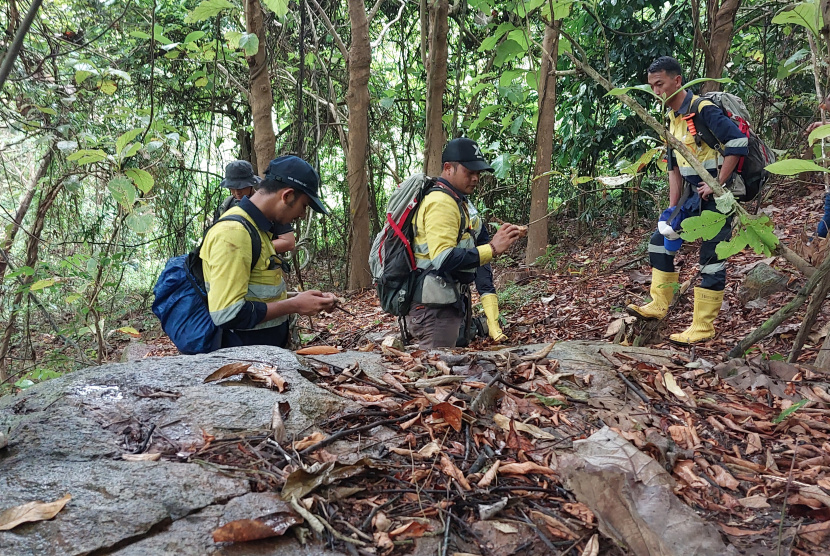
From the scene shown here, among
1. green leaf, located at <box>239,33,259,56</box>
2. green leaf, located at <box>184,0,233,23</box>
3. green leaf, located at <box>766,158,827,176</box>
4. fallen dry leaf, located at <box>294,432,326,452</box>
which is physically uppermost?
green leaf, located at <box>184,0,233,23</box>

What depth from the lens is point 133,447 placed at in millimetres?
1743

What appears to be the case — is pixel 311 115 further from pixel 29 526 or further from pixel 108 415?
pixel 29 526

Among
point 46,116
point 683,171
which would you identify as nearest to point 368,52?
point 46,116

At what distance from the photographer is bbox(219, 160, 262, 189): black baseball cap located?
5336 mm

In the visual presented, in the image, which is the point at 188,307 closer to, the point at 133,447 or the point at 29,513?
the point at 133,447

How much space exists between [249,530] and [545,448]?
1.10m

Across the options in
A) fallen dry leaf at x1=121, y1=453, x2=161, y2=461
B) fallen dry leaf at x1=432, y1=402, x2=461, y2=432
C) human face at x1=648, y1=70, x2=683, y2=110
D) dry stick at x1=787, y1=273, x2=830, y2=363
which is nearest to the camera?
fallen dry leaf at x1=121, y1=453, x2=161, y2=461

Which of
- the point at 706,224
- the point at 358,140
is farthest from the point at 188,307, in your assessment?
the point at 358,140

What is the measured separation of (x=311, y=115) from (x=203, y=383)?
→ 314 inches

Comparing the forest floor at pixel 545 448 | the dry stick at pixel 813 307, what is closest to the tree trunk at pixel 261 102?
the forest floor at pixel 545 448

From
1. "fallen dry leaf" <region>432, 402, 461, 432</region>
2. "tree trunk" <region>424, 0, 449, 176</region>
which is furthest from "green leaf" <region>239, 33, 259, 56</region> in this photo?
"fallen dry leaf" <region>432, 402, 461, 432</region>

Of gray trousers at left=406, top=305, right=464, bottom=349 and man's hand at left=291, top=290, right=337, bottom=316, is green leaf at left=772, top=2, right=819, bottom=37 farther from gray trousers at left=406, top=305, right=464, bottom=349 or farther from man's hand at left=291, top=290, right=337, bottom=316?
gray trousers at left=406, top=305, right=464, bottom=349

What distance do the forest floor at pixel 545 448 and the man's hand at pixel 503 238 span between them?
1440 millimetres

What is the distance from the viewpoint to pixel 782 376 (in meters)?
2.65
